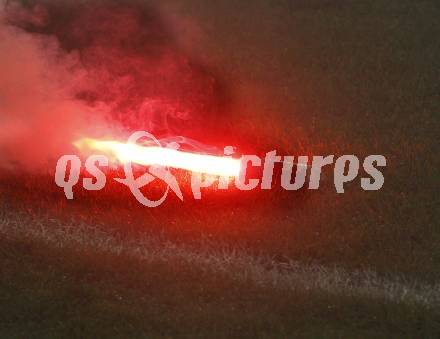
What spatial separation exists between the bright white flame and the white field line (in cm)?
93

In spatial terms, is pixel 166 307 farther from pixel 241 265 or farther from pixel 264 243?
pixel 264 243

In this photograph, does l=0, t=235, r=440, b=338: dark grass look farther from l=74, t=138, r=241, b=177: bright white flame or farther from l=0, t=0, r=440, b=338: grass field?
l=74, t=138, r=241, b=177: bright white flame

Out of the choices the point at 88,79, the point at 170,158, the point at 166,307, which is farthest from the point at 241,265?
the point at 88,79

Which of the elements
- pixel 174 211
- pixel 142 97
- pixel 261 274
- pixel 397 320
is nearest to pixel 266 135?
pixel 142 97

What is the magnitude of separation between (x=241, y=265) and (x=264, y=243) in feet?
1.41

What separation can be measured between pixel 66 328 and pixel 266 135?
4674mm

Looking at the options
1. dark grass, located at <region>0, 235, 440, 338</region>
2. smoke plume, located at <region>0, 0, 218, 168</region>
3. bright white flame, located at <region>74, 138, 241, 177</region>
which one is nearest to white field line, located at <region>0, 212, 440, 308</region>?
dark grass, located at <region>0, 235, 440, 338</region>

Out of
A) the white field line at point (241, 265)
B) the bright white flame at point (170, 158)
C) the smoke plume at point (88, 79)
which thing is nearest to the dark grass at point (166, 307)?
the white field line at point (241, 265)

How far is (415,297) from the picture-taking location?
693 cm

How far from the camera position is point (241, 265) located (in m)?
7.36

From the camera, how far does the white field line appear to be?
7.02 metres

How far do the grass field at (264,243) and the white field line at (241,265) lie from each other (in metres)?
0.02

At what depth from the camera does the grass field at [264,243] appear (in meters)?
6.33

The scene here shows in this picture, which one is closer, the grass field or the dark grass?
the dark grass
